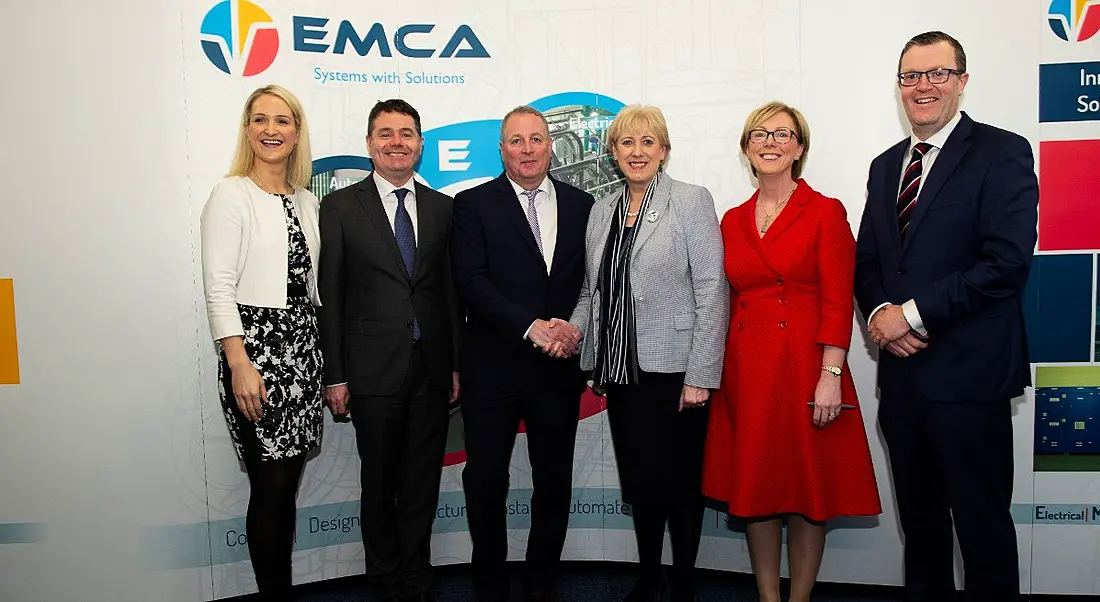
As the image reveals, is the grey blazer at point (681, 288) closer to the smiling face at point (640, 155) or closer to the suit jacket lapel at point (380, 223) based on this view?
the smiling face at point (640, 155)

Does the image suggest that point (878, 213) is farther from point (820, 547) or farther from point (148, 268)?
point (148, 268)

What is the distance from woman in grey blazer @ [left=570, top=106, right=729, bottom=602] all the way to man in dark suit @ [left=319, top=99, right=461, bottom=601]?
0.63 meters

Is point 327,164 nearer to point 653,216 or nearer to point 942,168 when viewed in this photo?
point 653,216

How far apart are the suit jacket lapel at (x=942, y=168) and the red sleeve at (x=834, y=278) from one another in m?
0.22

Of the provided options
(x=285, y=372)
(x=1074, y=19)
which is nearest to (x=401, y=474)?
(x=285, y=372)

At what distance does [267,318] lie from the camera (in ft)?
8.87

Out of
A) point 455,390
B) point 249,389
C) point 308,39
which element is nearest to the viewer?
point 249,389

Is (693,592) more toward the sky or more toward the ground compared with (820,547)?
more toward the ground

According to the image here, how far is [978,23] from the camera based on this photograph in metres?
3.25

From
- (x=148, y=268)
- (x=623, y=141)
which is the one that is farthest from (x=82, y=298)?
(x=623, y=141)

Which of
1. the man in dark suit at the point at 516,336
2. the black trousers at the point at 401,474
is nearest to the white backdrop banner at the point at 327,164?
the black trousers at the point at 401,474

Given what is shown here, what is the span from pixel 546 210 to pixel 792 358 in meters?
1.14

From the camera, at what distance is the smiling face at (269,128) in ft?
9.16

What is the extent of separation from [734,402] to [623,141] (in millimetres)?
1090
